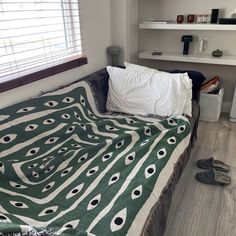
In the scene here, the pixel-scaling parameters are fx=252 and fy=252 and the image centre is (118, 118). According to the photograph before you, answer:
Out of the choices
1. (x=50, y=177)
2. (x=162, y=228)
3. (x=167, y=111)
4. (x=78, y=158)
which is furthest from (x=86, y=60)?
(x=162, y=228)

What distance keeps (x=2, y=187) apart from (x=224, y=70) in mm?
2618

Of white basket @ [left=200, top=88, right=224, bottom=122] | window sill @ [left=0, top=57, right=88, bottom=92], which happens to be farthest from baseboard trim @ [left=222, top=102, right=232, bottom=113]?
window sill @ [left=0, top=57, right=88, bottom=92]

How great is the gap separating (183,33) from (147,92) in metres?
1.28

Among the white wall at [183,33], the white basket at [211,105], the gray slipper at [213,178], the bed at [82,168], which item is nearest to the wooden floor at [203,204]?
the gray slipper at [213,178]

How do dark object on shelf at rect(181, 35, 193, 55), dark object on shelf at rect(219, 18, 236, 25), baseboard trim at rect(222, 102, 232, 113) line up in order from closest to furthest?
dark object on shelf at rect(219, 18, 236, 25) → dark object on shelf at rect(181, 35, 193, 55) → baseboard trim at rect(222, 102, 232, 113)

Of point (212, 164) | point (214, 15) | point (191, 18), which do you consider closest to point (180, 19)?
point (191, 18)

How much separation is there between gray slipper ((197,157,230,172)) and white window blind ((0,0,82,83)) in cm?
142

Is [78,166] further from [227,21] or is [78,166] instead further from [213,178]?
[227,21]

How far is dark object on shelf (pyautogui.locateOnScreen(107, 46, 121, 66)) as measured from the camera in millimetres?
2596

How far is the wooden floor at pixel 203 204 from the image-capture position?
60.7 inches

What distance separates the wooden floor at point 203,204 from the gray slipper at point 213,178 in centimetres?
3

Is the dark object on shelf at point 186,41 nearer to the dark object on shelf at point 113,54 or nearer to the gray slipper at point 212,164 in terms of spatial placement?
the dark object on shelf at point 113,54

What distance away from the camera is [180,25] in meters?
2.66

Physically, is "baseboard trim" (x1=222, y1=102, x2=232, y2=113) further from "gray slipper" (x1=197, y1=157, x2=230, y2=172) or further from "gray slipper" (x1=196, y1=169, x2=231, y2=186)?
"gray slipper" (x1=196, y1=169, x2=231, y2=186)
